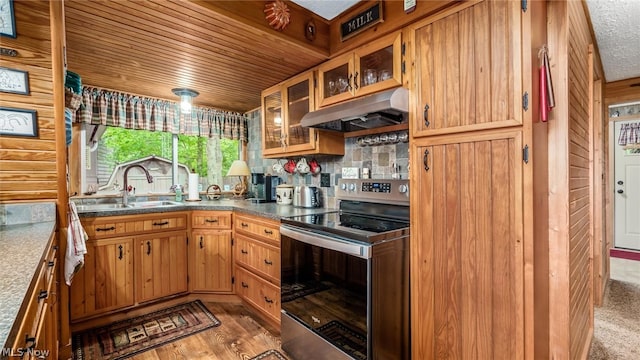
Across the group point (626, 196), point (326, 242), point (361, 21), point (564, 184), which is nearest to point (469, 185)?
point (564, 184)

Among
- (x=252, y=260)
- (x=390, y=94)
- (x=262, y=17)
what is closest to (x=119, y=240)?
(x=252, y=260)

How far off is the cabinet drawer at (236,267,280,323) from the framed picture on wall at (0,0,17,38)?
2122 millimetres

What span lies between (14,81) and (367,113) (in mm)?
1933

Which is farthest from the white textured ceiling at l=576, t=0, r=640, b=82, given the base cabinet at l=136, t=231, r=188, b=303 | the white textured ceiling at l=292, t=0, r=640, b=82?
the base cabinet at l=136, t=231, r=188, b=303

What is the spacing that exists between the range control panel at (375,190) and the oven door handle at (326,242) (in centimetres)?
58

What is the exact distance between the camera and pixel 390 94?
1623 millimetres

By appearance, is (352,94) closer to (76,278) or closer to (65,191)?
(65,191)

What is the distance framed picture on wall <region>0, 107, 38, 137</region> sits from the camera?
153 centimetres

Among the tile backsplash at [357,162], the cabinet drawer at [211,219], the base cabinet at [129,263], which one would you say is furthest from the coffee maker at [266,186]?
the base cabinet at [129,263]

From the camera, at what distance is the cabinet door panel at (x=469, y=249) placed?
4.29 ft

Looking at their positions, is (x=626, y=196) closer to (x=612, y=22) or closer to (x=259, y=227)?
(x=612, y=22)

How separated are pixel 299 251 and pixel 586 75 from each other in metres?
2.29

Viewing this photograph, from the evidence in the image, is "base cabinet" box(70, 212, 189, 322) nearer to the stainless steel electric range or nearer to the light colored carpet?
the stainless steel electric range

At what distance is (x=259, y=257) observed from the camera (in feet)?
7.75
